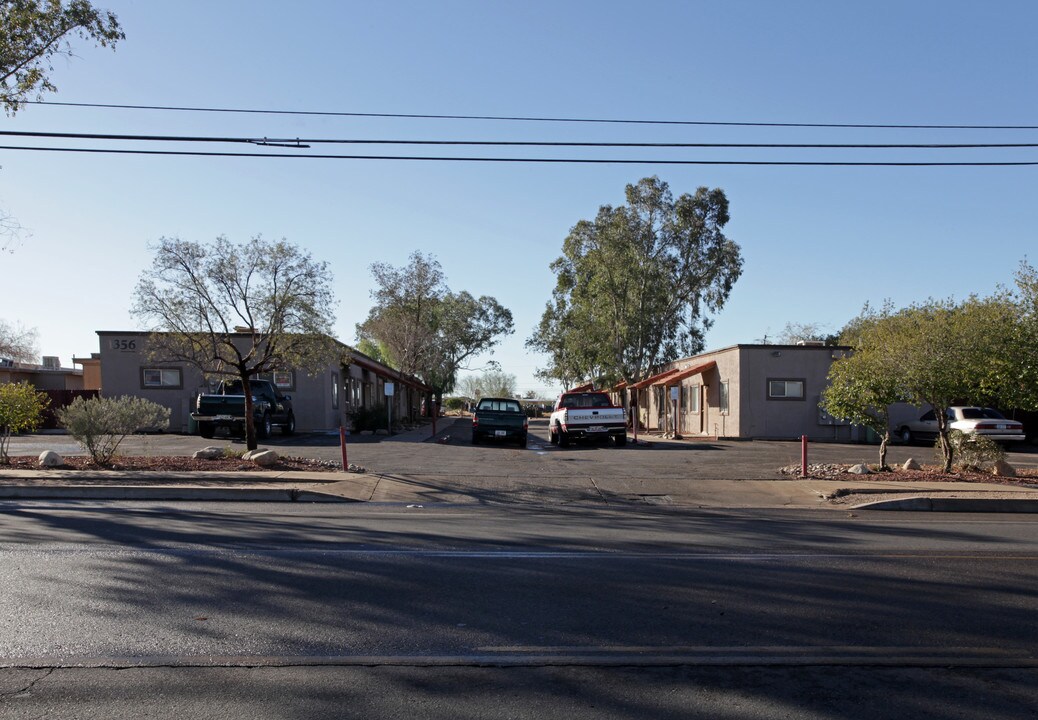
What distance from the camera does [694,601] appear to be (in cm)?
652

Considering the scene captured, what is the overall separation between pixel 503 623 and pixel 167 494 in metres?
9.33

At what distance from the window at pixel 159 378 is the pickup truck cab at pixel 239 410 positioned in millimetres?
4013

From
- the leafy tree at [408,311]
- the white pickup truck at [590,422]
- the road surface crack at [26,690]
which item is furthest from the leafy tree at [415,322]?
the road surface crack at [26,690]

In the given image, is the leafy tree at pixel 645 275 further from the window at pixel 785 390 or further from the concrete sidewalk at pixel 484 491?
the concrete sidewalk at pixel 484 491

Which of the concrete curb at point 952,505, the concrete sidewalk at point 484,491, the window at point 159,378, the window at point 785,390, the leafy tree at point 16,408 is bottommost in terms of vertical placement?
the concrete curb at point 952,505

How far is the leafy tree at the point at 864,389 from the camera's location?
17297 millimetres

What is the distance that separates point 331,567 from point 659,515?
6181 millimetres

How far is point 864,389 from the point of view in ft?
57.5

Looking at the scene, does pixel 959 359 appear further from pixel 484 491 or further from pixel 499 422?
pixel 499 422

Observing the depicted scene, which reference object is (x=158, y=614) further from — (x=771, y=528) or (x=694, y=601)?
(x=771, y=528)

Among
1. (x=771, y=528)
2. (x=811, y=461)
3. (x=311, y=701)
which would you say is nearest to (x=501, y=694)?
(x=311, y=701)

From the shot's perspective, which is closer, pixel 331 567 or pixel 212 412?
pixel 331 567

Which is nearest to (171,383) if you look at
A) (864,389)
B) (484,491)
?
(484,491)

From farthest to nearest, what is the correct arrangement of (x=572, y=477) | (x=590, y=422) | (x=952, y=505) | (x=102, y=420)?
(x=590, y=422) < (x=572, y=477) < (x=102, y=420) < (x=952, y=505)
